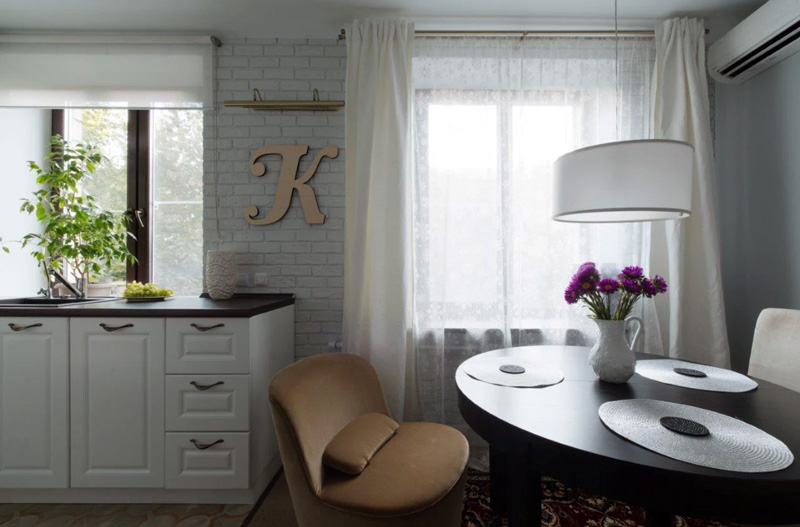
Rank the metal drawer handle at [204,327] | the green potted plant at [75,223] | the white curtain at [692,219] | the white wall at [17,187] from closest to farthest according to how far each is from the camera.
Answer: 1. the metal drawer handle at [204,327]
2. the white curtain at [692,219]
3. the green potted plant at [75,223]
4. the white wall at [17,187]

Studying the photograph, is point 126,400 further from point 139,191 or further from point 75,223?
point 139,191

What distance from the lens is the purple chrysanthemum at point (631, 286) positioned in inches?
47.4

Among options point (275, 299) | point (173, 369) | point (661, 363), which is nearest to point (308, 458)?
point (173, 369)

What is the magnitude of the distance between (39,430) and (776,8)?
13.7ft

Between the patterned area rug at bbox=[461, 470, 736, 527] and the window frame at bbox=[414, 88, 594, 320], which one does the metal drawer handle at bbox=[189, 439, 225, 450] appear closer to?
the patterned area rug at bbox=[461, 470, 736, 527]

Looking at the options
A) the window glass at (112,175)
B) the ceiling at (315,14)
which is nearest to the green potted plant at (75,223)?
the window glass at (112,175)

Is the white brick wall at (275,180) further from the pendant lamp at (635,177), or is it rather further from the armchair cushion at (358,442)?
the pendant lamp at (635,177)

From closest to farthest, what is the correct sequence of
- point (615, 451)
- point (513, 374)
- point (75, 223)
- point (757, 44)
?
point (615, 451), point (513, 374), point (757, 44), point (75, 223)

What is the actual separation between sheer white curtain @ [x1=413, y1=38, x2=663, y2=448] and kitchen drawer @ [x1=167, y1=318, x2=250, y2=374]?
3.24ft

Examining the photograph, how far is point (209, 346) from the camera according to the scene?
1739mm

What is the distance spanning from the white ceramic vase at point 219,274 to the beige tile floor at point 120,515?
1075mm

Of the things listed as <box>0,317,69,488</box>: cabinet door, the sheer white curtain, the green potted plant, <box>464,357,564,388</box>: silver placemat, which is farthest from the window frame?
the green potted plant

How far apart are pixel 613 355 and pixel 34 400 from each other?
255 cm

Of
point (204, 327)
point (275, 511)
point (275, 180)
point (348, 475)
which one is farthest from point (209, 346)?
point (275, 180)
